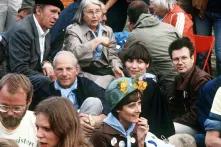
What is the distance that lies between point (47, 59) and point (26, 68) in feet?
1.39

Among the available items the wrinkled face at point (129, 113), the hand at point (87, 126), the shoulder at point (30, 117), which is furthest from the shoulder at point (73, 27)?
the wrinkled face at point (129, 113)

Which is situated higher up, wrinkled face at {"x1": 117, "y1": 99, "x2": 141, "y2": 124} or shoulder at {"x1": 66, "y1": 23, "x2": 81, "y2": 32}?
shoulder at {"x1": 66, "y1": 23, "x2": 81, "y2": 32}

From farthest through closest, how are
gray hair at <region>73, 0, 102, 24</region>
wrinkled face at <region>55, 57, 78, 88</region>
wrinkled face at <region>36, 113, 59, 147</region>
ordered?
gray hair at <region>73, 0, 102, 24</region> → wrinkled face at <region>55, 57, 78, 88</region> → wrinkled face at <region>36, 113, 59, 147</region>

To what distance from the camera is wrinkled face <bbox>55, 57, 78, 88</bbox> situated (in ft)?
22.2

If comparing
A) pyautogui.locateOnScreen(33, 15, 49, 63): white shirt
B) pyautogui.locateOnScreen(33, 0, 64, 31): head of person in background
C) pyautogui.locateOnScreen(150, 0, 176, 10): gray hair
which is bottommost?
pyautogui.locateOnScreen(33, 15, 49, 63): white shirt

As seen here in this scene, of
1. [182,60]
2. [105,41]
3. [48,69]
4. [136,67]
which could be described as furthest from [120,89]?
[105,41]

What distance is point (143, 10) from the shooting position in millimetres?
8539

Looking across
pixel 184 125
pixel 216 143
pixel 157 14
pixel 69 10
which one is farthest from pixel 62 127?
pixel 157 14

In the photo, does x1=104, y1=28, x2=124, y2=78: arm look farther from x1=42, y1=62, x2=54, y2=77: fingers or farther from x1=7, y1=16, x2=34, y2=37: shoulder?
x1=7, y1=16, x2=34, y2=37: shoulder

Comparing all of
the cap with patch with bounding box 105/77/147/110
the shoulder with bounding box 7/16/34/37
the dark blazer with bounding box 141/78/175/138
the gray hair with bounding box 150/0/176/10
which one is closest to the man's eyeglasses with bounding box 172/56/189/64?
the dark blazer with bounding box 141/78/175/138

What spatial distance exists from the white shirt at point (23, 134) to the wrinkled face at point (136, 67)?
6.25 ft

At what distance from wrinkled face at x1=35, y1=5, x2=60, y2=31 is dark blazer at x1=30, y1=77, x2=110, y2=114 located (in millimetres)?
793

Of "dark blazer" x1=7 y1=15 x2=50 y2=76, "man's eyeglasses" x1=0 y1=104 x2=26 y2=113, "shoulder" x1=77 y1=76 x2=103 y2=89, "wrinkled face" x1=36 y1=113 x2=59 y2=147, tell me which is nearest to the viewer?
"wrinkled face" x1=36 y1=113 x2=59 y2=147

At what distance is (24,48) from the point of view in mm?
7203
